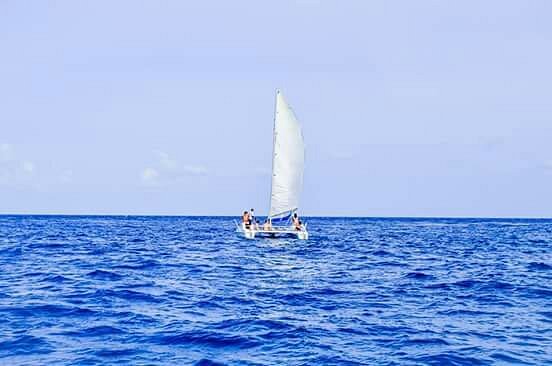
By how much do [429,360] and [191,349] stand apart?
5875 mm

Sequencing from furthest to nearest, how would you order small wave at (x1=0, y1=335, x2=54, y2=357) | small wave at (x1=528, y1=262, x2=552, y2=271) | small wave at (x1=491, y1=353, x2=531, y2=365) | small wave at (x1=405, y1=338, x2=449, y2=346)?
1. small wave at (x1=528, y1=262, x2=552, y2=271)
2. small wave at (x1=405, y1=338, x2=449, y2=346)
3. small wave at (x1=0, y1=335, x2=54, y2=357)
4. small wave at (x1=491, y1=353, x2=531, y2=365)

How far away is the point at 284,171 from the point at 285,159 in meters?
1.14

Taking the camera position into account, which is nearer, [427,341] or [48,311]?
[427,341]

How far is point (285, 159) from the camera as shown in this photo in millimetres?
52938

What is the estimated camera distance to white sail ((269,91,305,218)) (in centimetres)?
5241

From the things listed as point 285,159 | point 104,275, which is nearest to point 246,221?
point 285,159

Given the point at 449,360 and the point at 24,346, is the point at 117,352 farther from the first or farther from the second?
the point at 449,360

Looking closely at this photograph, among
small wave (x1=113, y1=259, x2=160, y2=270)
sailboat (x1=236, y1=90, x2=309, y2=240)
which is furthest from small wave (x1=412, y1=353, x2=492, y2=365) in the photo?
sailboat (x1=236, y1=90, x2=309, y2=240)

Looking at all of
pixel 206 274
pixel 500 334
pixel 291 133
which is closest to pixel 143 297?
pixel 206 274

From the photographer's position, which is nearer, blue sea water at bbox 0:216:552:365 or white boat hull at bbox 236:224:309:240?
blue sea water at bbox 0:216:552:365

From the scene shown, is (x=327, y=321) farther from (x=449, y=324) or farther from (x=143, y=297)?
(x=143, y=297)

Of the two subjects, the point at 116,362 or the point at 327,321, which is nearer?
the point at 116,362

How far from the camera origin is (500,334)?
54.2ft

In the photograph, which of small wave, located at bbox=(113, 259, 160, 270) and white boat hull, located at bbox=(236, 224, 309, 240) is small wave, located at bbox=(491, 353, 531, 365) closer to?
small wave, located at bbox=(113, 259, 160, 270)
